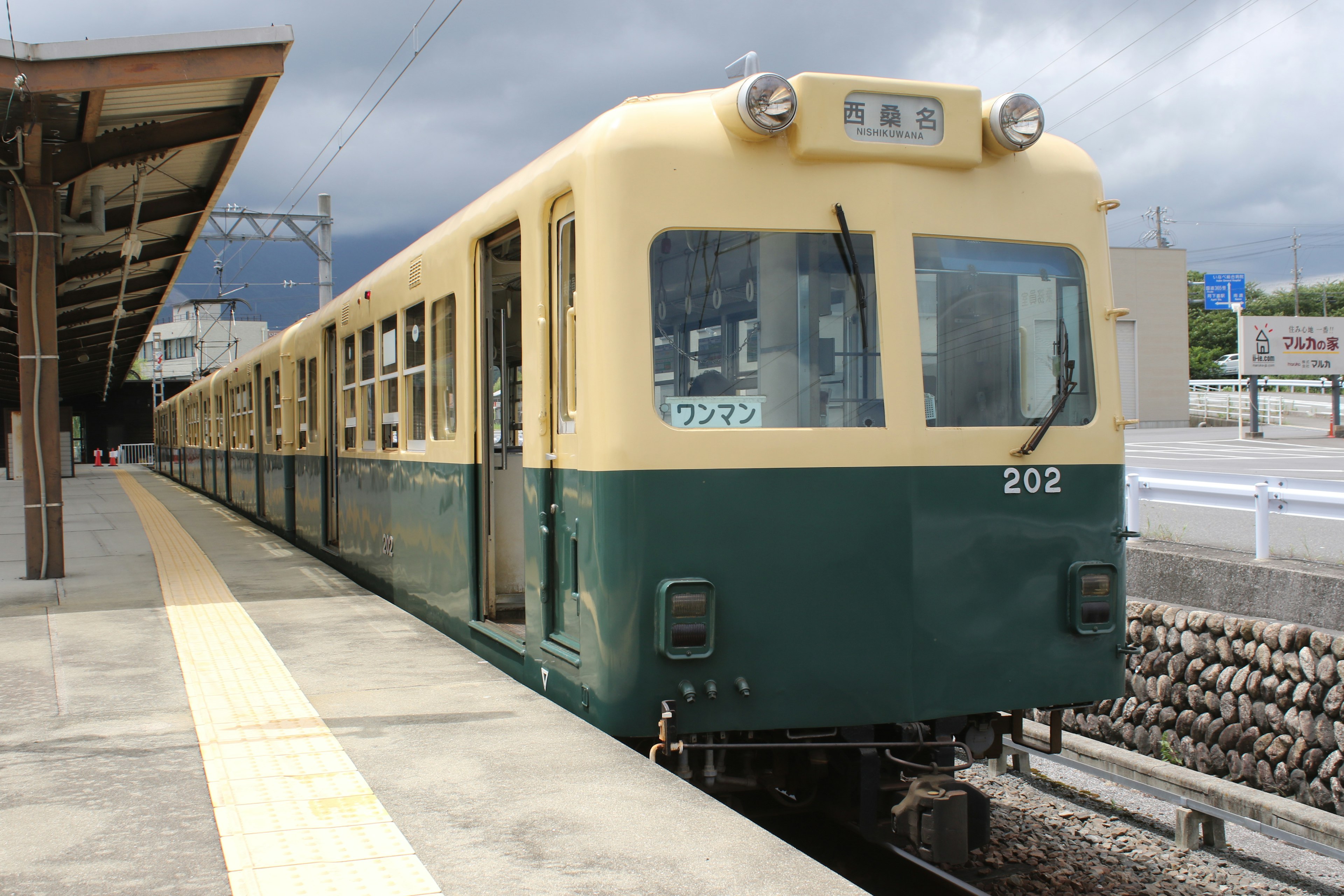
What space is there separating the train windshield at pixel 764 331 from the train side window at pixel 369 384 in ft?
14.2

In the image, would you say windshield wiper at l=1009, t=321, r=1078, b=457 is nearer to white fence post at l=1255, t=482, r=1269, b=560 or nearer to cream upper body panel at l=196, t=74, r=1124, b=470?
cream upper body panel at l=196, t=74, r=1124, b=470

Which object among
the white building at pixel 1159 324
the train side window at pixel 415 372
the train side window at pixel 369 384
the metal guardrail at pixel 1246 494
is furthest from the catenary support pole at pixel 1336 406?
the train side window at pixel 415 372

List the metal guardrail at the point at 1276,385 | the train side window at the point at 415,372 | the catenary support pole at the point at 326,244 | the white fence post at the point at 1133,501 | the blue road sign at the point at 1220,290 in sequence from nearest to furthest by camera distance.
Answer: the train side window at the point at 415,372, the white fence post at the point at 1133,501, the catenary support pole at the point at 326,244, the blue road sign at the point at 1220,290, the metal guardrail at the point at 1276,385

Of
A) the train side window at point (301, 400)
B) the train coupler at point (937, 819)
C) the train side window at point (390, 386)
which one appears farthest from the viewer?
the train side window at point (301, 400)

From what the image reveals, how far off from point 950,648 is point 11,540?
12356 mm

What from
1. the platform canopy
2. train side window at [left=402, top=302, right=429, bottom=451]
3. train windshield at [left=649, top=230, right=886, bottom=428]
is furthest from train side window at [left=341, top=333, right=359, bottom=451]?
train windshield at [left=649, top=230, right=886, bottom=428]

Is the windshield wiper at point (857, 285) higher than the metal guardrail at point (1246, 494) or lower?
higher

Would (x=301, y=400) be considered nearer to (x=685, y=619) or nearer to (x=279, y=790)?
(x=279, y=790)

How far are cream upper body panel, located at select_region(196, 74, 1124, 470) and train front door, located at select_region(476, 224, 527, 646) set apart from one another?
0.91 metres

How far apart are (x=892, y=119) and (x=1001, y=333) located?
93 cm

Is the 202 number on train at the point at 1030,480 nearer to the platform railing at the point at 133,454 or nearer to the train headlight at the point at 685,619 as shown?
the train headlight at the point at 685,619

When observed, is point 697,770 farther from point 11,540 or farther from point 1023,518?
point 11,540

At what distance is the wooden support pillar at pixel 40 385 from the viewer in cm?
939

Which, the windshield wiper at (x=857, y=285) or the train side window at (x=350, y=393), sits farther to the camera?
the train side window at (x=350, y=393)
